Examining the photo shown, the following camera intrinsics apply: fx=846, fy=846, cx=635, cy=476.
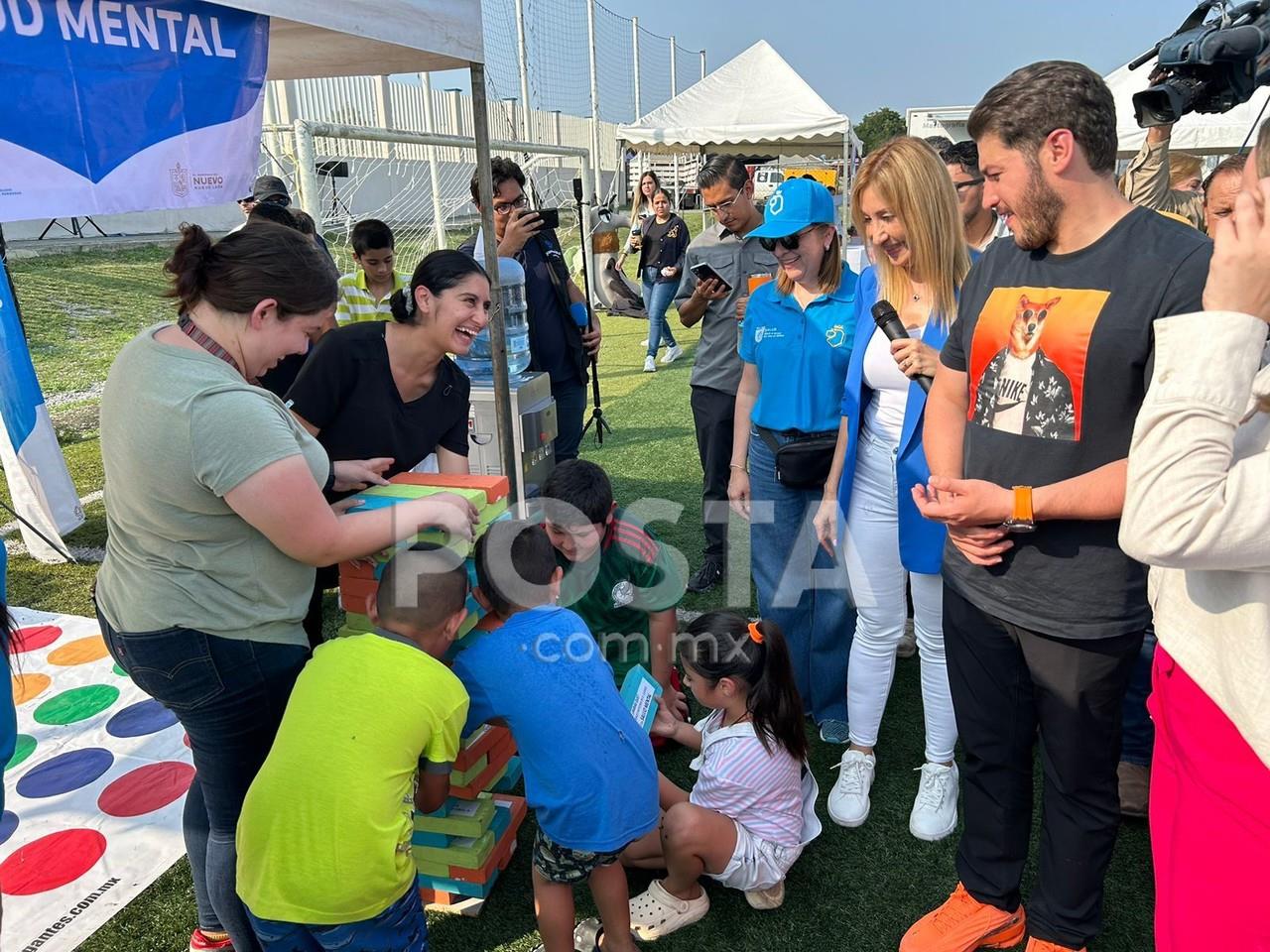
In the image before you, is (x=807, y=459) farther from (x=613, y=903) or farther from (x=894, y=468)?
(x=613, y=903)

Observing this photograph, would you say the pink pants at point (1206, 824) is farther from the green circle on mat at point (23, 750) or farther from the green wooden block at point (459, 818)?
the green circle on mat at point (23, 750)

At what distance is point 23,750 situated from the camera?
306 cm

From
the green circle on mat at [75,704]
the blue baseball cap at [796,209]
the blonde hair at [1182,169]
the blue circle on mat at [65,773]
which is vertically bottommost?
the blue circle on mat at [65,773]

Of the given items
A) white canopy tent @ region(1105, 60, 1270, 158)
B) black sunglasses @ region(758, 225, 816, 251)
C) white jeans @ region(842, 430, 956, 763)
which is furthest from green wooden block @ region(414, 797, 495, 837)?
white canopy tent @ region(1105, 60, 1270, 158)

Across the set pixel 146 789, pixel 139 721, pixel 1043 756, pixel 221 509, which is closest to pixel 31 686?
pixel 139 721

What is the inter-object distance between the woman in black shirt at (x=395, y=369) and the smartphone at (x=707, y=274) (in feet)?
5.28

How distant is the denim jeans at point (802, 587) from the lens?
3.01 meters

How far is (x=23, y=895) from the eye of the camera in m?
2.38

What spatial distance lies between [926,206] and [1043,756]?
1.41 metres

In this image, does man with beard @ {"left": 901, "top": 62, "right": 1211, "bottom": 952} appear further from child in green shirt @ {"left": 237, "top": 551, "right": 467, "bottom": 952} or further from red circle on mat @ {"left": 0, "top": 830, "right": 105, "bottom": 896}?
red circle on mat @ {"left": 0, "top": 830, "right": 105, "bottom": 896}

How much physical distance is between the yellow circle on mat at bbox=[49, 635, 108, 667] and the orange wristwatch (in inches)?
148

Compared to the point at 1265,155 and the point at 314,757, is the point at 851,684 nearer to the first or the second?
the point at 314,757

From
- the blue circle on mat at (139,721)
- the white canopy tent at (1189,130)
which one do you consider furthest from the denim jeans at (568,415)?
the white canopy tent at (1189,130)

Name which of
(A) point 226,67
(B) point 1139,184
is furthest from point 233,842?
(B) point 1139,184
